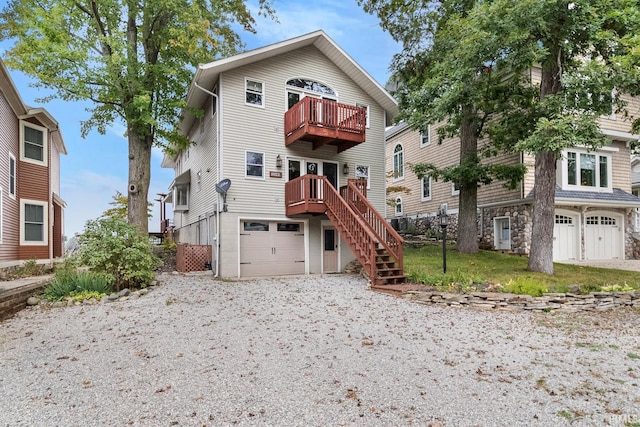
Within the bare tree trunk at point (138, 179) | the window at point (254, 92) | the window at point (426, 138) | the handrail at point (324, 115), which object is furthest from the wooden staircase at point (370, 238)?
the window at point (426, 138)

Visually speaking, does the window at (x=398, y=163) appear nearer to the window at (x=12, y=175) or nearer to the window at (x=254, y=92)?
the window at (x=254, y=92)

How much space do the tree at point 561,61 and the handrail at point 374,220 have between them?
167 inches

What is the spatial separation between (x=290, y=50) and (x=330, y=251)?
7.81 m

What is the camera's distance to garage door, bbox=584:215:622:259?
54.7ft

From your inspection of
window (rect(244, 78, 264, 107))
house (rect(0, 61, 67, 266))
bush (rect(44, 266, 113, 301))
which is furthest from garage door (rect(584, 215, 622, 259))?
house (rect(0, 61, 67, 266))

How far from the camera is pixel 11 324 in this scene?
6.34 m

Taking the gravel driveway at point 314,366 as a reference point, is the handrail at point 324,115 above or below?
above

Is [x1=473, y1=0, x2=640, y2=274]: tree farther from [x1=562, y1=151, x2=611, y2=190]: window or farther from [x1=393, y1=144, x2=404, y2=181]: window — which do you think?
[x1=393, y1=144, x2=404, y2=181]: window

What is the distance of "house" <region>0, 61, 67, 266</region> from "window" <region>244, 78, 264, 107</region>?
6967mm

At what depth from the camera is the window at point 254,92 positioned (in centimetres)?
1268

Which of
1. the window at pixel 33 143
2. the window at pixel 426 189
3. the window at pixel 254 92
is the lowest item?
the window at pixel 426 189

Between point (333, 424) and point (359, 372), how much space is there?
117cm

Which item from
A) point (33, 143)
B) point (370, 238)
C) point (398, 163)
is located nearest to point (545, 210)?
point (370, 238)

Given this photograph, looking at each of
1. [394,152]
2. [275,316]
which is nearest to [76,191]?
[275,316]
